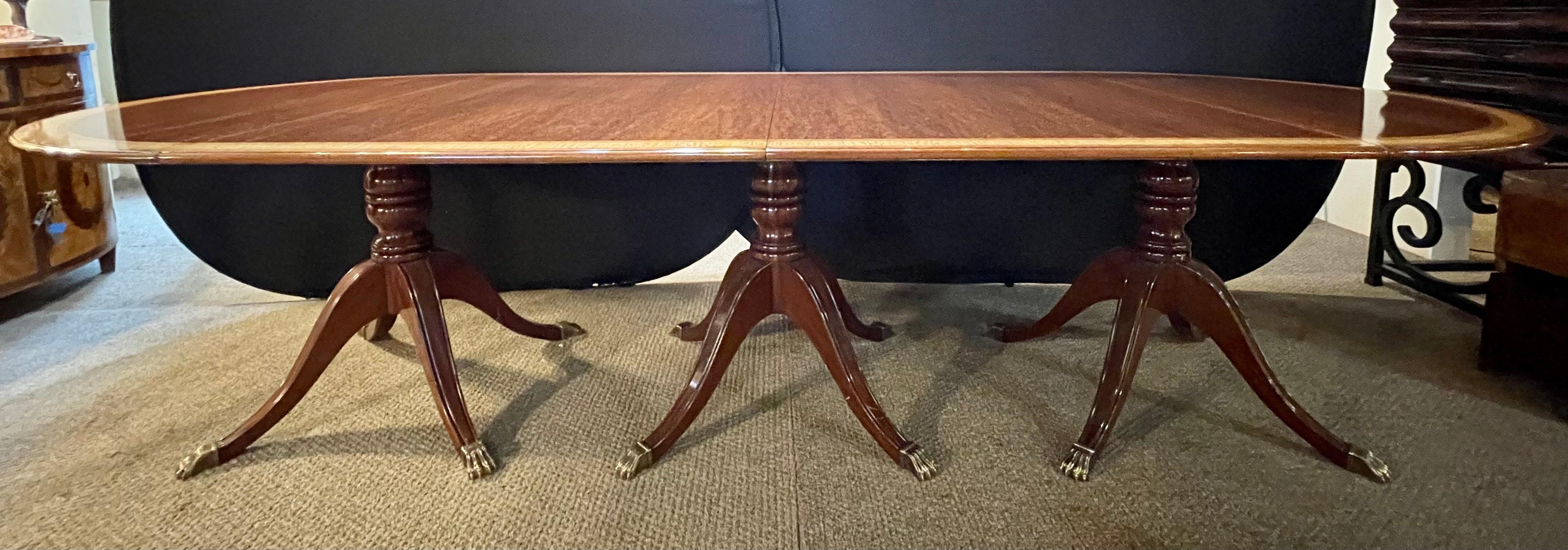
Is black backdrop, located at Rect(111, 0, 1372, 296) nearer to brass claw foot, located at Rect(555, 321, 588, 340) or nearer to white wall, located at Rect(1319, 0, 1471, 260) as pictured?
brass claw foot, located at Rect(555, 321, 588, 340)

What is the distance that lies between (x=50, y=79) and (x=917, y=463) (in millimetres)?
2164

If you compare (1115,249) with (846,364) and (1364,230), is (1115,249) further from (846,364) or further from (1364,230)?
(1364,230)

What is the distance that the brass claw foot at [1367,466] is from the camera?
1.29 m

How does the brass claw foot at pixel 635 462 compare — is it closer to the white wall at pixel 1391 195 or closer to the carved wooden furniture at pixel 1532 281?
the carved wooden furniture at pixel 1532 281

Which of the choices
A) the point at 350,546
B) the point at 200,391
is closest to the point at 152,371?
the point at 200,391

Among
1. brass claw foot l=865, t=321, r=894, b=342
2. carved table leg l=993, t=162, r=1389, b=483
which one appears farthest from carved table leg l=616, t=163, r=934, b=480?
brass claw foot l=865, t=321, r=894, b=342

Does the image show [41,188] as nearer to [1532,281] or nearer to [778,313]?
[778,313]

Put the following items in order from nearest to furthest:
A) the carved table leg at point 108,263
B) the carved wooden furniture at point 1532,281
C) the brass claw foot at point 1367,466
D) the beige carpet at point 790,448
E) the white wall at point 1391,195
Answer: the beige carpet at point 790,448 → the brass claw foot at point 1367,466 → the carved wooden furniture at point 1532,281 → the white wall at point 1391,195 → the carved table leg at point 108,263

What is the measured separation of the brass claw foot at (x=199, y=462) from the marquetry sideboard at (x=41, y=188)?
0.95m

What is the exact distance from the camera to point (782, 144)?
0.92 meters

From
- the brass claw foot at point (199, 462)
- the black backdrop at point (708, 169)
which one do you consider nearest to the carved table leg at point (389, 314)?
the brass claw foot at point (199, 462)

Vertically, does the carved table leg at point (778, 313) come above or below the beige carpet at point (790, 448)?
above

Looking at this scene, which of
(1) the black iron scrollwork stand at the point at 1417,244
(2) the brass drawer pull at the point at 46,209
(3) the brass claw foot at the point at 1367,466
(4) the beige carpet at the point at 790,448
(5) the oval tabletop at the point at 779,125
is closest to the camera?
(5) the oval tabletop at the point at 779,125

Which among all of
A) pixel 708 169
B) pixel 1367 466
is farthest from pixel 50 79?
pixel 1367 466
